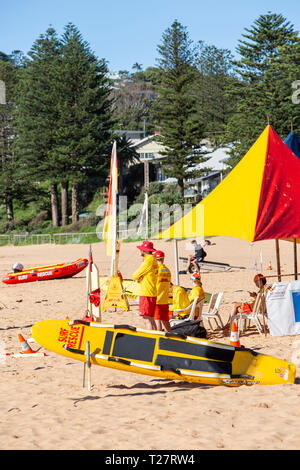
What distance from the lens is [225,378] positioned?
22.1 ft

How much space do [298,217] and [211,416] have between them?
5068 millimetres

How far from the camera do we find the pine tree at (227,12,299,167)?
41.4 metres

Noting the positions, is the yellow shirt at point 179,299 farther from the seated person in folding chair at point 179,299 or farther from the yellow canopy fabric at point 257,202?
the yellow canopy fabric at point 257,202

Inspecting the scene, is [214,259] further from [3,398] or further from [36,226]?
[36,226]

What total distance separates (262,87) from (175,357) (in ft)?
129

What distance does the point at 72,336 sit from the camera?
732cm

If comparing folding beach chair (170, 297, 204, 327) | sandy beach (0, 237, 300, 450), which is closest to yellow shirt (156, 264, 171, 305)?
folding beach chair (170, 297, 204, 327)

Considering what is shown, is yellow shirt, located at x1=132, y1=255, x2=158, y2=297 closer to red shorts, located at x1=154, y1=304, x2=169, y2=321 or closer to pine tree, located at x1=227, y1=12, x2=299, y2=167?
red shorts, located at x1=154, y1=304, x2=169, y2=321

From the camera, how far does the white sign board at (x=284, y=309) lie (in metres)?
9.34

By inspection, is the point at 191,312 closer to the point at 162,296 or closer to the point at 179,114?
the point at 162,296

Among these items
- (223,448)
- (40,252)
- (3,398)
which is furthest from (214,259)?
(223,448)
